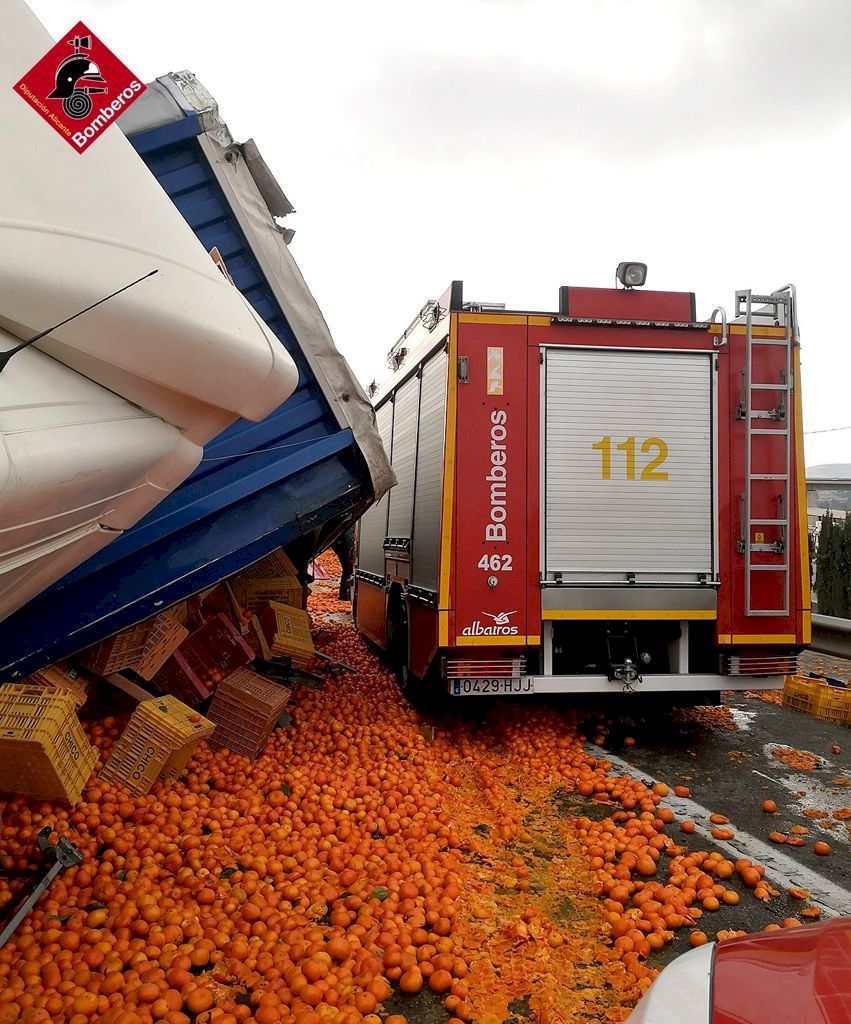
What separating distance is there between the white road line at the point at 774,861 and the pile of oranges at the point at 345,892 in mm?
150

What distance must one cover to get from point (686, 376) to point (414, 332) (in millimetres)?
3745

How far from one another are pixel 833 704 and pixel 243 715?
534cm

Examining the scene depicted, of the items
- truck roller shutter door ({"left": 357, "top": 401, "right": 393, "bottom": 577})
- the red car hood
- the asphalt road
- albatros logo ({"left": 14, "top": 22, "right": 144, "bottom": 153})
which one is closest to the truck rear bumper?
the asphalt road

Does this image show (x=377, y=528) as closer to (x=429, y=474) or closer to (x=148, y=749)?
(x=429, y=474)

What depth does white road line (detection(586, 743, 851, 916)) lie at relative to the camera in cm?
385

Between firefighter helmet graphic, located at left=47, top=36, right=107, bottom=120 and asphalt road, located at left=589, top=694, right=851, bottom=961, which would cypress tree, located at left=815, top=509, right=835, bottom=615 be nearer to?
asphalt road, located at left=589, top=694, right=851, bottom=961

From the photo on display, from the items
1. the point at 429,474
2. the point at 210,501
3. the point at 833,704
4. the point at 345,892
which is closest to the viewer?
the point at 345,892

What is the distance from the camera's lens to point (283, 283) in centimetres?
502

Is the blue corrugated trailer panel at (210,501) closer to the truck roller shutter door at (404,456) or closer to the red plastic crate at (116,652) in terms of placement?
the red plastic crate at (116,652)

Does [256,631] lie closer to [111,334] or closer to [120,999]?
[120,999]

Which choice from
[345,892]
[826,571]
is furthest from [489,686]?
[826,571]

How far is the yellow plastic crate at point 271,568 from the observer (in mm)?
8047

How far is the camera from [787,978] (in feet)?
5.54

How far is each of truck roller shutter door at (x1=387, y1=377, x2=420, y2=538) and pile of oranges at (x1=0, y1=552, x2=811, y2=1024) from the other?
2760 mm
